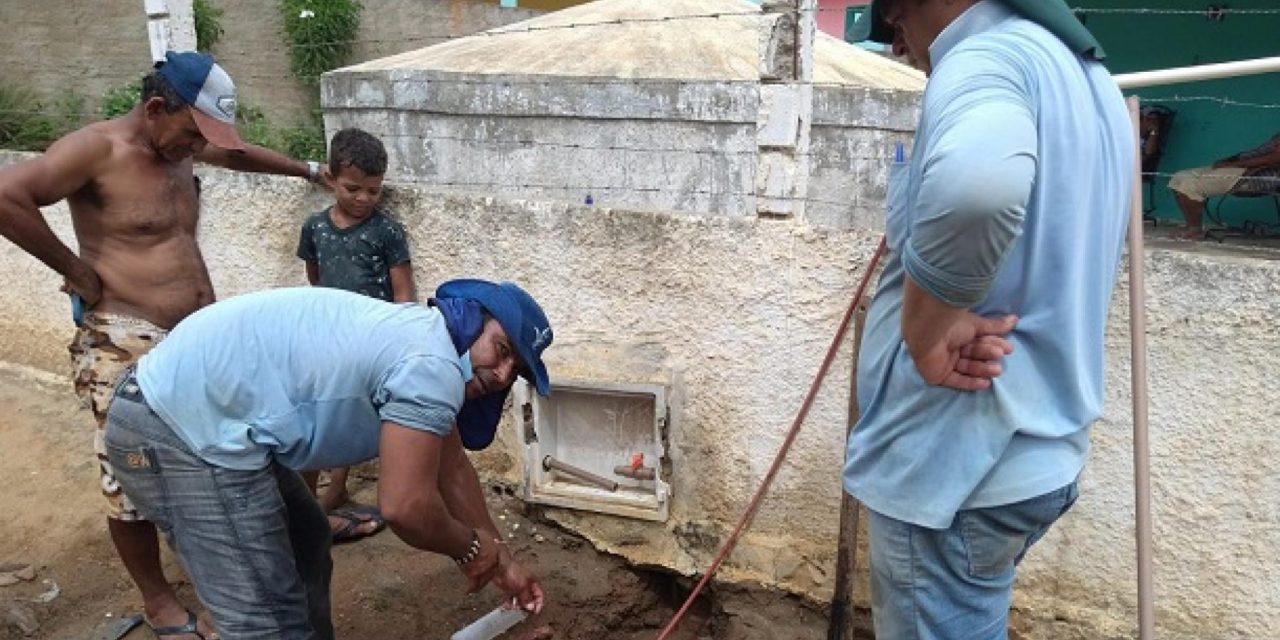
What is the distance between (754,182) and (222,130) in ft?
5.38

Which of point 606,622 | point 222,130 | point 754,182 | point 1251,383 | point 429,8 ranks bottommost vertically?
point 606,622

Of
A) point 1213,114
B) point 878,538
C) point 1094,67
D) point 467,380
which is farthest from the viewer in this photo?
point 1213,114

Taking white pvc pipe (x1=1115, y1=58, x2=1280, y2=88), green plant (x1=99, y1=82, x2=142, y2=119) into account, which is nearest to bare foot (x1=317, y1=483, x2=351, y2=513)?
white pvc pipe (x1=1115, y1=58, x2=1280, y2=88)

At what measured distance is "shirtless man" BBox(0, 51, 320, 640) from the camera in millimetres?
2861

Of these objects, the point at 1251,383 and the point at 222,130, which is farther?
the point at 222,130

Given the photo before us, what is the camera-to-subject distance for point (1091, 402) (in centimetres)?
171

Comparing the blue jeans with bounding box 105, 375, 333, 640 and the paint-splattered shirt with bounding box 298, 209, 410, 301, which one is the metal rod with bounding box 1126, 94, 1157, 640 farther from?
the paint-splattered shirt with bounding box 298, 209, 410, 301

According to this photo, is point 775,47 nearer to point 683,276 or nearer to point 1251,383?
point 683,276

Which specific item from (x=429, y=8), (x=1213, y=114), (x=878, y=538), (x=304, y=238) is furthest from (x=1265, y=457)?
(x=429, y=8)

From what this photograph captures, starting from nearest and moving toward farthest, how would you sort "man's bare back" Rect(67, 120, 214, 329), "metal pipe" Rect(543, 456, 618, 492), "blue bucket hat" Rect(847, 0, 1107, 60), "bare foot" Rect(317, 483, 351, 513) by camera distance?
"blue bucket hat" Rect(847, 0, 1107, 60)
"man's bare back" Rect(67, 120, 214, 329)
"metal pipe" Rect(543, 456, 618, 492)
"bare foot" Rect(317, 483, 351, 513)

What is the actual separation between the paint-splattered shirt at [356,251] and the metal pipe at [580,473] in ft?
2.80

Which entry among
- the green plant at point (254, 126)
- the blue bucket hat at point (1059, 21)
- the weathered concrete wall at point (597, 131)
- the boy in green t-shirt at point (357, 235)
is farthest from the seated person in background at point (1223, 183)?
the green plant at point (254, 126)

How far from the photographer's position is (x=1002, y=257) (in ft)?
4.77

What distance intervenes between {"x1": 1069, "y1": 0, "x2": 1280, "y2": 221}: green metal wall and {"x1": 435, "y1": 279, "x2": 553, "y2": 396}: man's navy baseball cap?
7.31m
